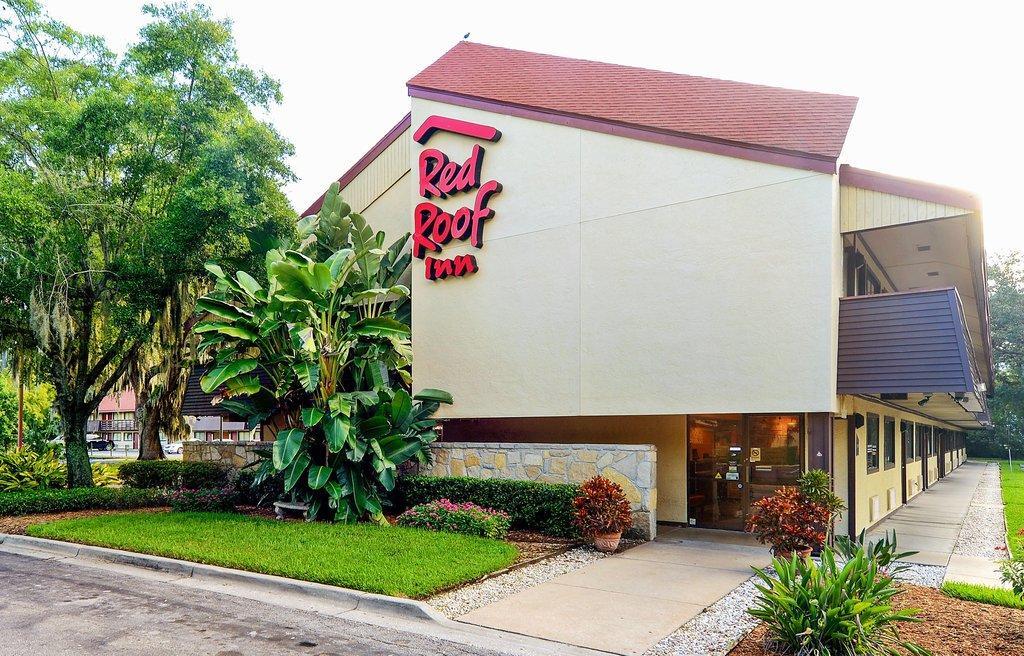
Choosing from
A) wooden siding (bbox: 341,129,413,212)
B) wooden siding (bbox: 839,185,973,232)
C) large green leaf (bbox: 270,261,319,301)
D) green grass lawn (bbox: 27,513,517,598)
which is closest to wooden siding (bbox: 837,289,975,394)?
wooden siding (bbox: 839,185,973,232)

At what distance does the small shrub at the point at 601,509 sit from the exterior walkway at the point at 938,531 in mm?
4291

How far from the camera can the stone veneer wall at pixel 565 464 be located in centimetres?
1177

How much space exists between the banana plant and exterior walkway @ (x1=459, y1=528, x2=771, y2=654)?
475 cm

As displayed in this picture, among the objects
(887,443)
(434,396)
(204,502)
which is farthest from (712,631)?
(887,443)

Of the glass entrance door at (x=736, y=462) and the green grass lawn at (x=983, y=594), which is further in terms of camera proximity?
the glass entrance door at (x=736, y=462)

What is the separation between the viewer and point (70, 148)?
48.5 feet

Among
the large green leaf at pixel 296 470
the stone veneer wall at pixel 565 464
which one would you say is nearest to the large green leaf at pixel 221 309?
the large green leaf at pixel 296 470

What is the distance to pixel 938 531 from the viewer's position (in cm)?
1421

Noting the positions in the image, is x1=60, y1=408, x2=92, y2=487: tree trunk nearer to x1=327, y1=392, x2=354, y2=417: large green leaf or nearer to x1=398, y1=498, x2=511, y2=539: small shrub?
x1=327, y1=392, x2=354, y2=417: large green leaf

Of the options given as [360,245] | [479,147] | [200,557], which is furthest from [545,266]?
[200,557]

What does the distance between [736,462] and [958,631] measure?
6529mm

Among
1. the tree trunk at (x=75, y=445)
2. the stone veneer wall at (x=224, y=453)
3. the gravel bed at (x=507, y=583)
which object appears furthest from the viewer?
the stone veneer wall at (x=224, y=453)

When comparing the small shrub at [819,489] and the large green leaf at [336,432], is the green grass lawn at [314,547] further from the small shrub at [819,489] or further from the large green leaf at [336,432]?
the small shrub at [819,489]

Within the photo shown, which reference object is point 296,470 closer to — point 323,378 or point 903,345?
point 323,378
